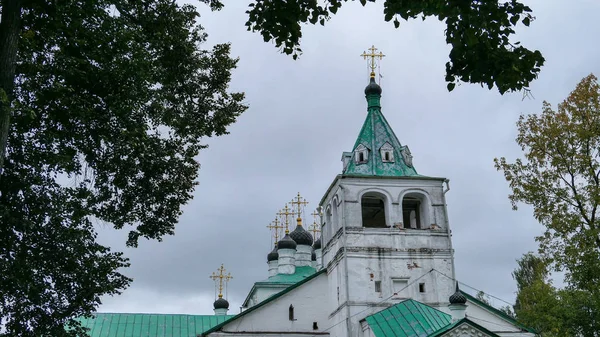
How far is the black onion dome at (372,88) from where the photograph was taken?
24.0 m

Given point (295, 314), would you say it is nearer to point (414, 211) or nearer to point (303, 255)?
point (414, 211)

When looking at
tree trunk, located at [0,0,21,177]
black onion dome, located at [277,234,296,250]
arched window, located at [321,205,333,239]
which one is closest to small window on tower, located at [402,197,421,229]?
arched window, located at [321,205,333,239]

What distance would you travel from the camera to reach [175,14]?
36.1 feet

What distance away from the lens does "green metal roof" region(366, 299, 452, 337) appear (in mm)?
18422

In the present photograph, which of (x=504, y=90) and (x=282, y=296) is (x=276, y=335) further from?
(x=504, y=90)

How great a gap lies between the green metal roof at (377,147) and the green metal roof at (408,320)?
14.7 feet

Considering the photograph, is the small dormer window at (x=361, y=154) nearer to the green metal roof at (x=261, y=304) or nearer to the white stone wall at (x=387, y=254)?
the white stone wall at (x=387, y=254)

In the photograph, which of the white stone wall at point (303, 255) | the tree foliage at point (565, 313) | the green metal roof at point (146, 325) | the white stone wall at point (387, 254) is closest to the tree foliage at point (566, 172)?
the tree foliage at point (565, 313)

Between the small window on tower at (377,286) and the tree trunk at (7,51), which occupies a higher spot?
the small window on tower at (377,286)

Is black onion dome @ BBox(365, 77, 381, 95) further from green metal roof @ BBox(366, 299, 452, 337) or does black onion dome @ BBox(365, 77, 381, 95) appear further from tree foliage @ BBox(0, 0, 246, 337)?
tree foliage @ BBox(0, 0, 246, 337)

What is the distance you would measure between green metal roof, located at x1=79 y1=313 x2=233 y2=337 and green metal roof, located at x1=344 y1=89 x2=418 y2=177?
9.12 m

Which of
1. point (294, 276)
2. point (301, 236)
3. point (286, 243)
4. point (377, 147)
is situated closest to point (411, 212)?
point (377, 147)

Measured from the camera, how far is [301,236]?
36.9m

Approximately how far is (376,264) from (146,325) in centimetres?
1026
